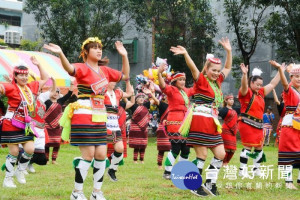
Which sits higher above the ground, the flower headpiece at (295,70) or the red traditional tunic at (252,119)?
the flower headpiece at (295,70)

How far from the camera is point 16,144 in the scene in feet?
23.7

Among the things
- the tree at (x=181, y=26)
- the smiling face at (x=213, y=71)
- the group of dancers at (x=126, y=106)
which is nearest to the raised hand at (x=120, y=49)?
the group of dancers at (x=126, y=106)

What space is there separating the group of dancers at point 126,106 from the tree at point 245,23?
43.6ft

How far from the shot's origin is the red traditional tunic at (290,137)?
7504 millimetres

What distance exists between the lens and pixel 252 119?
881cm

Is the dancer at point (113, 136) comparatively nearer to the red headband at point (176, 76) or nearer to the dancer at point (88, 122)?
the red headband at point (176, 76)

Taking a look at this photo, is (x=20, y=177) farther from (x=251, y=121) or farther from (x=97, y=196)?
(x=251, y=121)

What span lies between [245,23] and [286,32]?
2.41 meters

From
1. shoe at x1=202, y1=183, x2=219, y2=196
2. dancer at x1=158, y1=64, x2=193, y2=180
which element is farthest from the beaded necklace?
dancer at x1=158, y1=64, x2=193, y2=180

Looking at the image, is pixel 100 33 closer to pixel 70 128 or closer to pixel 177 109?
pixel 177 109

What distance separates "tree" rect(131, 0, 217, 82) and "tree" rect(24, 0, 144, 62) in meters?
1.57

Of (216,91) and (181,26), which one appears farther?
(181,26)

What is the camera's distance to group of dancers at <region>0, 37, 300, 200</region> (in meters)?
5.95

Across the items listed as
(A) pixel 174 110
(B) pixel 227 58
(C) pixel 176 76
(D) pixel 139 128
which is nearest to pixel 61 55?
(B) pixel 227 58
